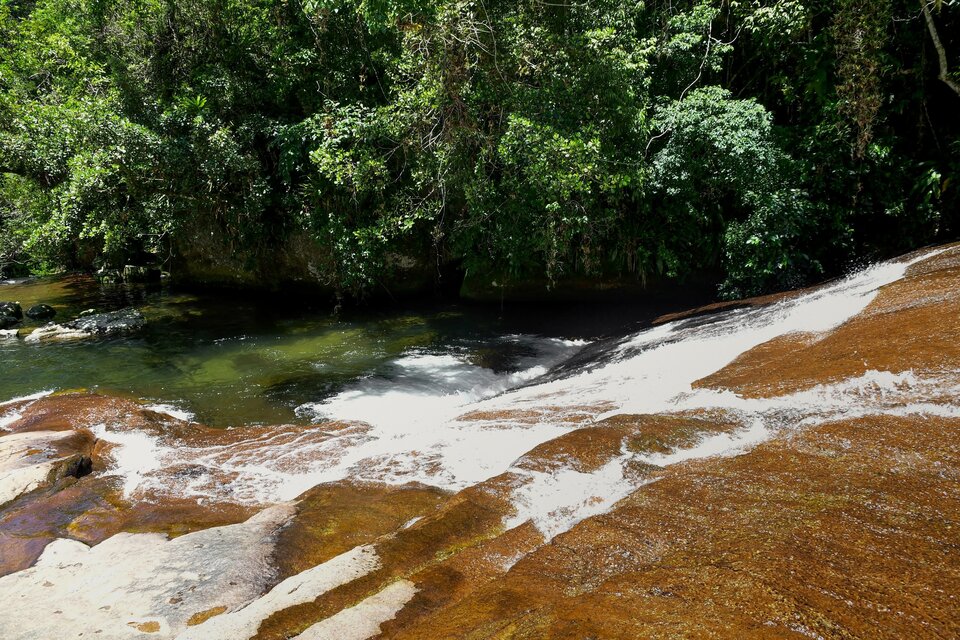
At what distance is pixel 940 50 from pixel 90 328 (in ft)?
53.8

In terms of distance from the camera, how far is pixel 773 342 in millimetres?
6055

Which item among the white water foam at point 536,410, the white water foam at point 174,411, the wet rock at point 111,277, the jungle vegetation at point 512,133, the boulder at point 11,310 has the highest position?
the jungle vegetation at point 512,133

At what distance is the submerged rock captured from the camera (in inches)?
446

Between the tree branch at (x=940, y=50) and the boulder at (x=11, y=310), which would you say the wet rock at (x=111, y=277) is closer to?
the boulder at (x=11, y=310)

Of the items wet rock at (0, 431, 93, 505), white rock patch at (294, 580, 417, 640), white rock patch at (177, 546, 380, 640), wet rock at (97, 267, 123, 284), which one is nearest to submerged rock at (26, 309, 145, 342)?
wet rock at (97, 267, 123, 284)

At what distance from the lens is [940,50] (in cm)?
857

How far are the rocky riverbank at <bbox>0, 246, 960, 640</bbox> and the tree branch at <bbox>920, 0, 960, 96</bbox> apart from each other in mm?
5089

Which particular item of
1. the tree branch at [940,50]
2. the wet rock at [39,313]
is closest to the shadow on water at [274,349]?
the wet rock at [39,313]

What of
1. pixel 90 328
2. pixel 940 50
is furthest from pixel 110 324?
pixel 940 50

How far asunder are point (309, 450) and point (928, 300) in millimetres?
6067

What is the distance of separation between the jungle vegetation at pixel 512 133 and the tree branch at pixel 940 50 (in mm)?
46

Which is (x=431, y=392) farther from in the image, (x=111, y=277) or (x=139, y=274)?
(x=139, y=274)

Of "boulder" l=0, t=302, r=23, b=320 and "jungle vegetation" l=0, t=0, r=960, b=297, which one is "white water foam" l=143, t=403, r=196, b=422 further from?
"boulder" l=0, t=302, r=23, b=320

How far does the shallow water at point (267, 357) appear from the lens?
817cm
